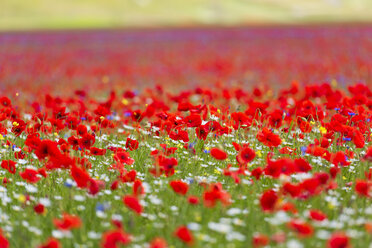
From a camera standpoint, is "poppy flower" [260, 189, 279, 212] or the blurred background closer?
"poppy flower" [260, 189, 279, 212]

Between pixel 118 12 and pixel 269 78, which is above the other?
pixel 118 12

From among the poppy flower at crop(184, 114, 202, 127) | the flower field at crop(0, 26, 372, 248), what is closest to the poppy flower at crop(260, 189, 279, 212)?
the flower field at crop(0, 26, 372, 248)

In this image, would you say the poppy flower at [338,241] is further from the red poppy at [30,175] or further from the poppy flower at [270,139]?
the red poppy at [30,175]

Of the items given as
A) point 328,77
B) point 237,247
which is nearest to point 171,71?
point 328,77

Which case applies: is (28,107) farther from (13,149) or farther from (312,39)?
(312,39)

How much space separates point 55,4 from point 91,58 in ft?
119

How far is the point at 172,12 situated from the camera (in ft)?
175

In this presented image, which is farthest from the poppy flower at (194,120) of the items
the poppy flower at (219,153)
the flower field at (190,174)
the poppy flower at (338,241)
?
the poppy flower at (338,241)

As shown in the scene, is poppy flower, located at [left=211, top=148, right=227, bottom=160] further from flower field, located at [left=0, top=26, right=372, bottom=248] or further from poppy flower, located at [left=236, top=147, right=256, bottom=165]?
poppy flower, located at [left=236, top=147, right=256, bottom=165]

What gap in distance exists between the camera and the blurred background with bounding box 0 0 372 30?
45.2 m

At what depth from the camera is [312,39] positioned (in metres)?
20.5

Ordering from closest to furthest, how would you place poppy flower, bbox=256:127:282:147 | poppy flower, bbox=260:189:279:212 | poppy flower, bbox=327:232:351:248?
poppy flower, bbox=327:232:351:248, poppy flower, bbox=260:189:279:212, poppy flower, bbox=256:127:282:147

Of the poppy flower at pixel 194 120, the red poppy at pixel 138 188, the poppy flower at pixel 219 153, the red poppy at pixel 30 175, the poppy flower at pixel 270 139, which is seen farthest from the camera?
the poppy flower at pixel 194 120

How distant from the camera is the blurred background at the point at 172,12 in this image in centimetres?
4519
